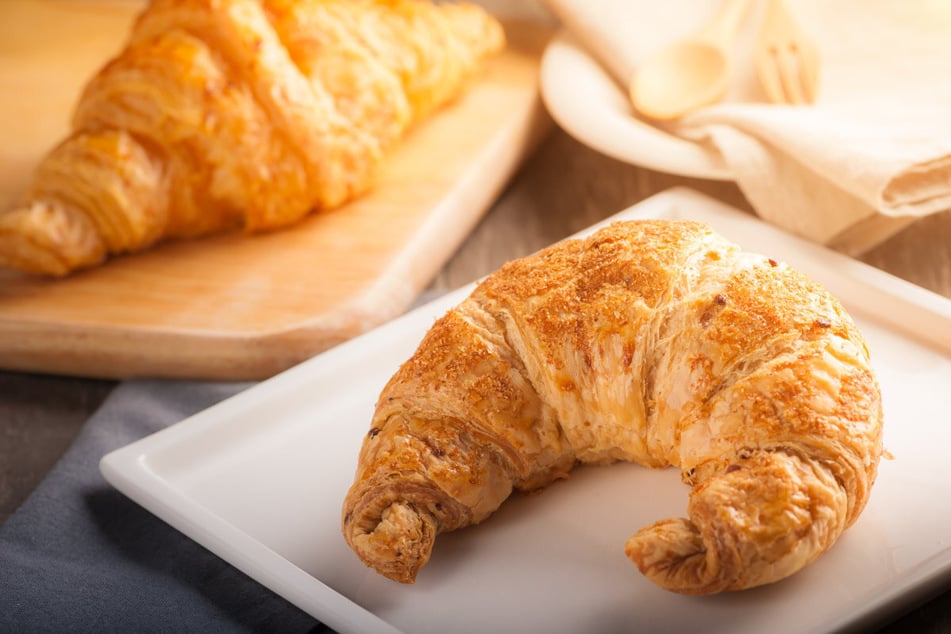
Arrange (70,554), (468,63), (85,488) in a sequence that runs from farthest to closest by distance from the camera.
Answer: (468,63)
(85,488)
(70,554)

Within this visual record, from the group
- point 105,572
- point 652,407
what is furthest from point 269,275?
point 652,407

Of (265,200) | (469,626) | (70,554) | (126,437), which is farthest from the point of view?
(265,200)

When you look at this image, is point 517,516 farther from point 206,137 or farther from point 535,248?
point 206,137

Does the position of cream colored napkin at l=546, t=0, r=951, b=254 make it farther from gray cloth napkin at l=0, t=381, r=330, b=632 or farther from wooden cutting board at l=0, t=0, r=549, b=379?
gray cloth napkin at l=0, t=381, r=330, b=632

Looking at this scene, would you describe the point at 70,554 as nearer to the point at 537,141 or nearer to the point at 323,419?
the point at 323,419

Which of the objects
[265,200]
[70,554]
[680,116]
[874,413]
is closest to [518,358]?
[874,413]
